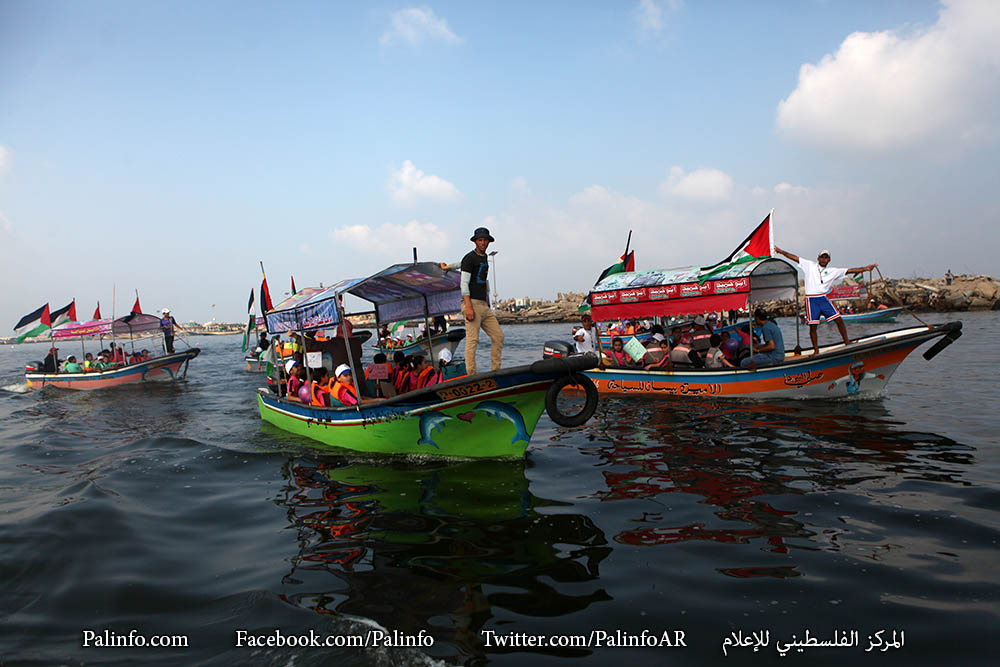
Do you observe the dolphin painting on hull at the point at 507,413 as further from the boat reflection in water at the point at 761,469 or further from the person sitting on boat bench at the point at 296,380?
the person sitting on boat bench at the point at 296,380

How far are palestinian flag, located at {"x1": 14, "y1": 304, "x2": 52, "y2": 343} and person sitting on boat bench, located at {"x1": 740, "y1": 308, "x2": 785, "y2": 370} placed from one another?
94.8 ft

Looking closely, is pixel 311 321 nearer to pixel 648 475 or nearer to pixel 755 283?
pixel 648 475

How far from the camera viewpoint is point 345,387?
920 cm

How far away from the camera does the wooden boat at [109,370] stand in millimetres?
22766

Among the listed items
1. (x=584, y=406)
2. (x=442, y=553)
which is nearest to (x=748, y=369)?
(x=584, y=406)

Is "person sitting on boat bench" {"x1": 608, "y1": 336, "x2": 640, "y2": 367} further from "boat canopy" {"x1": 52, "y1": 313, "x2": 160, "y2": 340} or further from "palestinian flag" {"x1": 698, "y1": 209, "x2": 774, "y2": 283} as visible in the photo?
"boat canopy" {"x1": 52, "y1": 313, "x2": 160, "y2": 340}

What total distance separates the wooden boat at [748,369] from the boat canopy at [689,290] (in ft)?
0.06

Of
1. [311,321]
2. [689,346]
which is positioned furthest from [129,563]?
[689,346]

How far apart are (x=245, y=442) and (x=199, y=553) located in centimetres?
630

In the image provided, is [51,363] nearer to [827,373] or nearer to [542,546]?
[542,546]

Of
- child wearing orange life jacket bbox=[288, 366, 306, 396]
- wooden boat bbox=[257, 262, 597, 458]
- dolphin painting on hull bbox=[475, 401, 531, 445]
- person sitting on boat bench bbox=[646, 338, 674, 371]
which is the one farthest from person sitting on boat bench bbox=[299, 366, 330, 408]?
person sitting on boat bench bbox=[646, 338, 674, 371]

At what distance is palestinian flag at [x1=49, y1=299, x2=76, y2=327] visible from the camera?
78.6 ft

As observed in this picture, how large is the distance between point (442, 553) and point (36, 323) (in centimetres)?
2811

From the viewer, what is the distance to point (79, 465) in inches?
392
